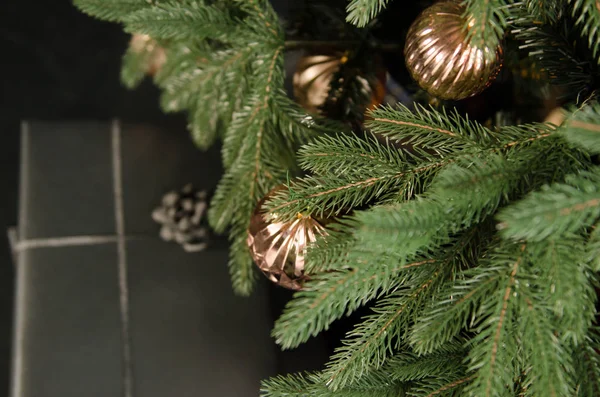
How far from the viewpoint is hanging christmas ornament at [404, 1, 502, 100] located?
0.41 meters

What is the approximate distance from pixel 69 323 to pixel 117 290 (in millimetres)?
83

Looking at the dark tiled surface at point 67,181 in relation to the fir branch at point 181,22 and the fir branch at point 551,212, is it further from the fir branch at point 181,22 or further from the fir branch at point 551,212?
the fir branch at point 551,212

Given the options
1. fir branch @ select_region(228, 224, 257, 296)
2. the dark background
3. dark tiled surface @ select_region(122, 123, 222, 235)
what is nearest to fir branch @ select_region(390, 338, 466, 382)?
fir branch @ select_region(228, 224, 257, 296)

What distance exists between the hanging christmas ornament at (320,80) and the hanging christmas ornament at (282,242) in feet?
0.62

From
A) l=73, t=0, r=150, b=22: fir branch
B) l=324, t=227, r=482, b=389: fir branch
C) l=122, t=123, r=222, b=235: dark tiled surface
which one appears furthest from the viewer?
l=122, t=123, r=222, b=235: dark tiled surface

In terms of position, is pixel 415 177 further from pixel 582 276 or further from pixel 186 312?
pixel 186 312

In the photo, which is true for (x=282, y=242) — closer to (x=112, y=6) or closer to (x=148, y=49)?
(x=112, y=6)

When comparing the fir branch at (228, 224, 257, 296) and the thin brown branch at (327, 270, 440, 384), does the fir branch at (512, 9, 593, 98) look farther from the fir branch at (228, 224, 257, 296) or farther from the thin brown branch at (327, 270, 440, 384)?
the fir branch at (228, 224, 257, 296)

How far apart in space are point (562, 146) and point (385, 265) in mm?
158

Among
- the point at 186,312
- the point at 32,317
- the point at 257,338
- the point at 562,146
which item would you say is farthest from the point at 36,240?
the point at 562,146

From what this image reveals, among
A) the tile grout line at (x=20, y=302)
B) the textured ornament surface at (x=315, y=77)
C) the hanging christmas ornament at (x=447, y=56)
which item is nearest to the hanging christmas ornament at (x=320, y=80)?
the textured ornament surface at (x=315, y=77)

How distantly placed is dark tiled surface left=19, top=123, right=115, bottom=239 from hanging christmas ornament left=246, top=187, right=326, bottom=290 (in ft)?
1.47

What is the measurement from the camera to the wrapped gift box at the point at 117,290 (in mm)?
717

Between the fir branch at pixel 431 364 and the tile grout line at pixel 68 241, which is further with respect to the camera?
the tile grout line at pixel 68 241
